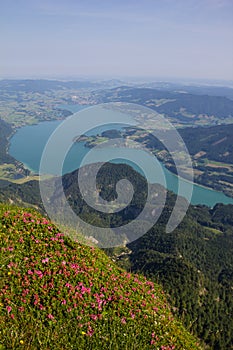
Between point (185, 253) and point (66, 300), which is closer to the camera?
point (66, 300)

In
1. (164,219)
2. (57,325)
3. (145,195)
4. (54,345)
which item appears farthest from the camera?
(145,195)

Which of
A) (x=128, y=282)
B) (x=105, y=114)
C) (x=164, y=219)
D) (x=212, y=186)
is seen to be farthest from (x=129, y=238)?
(x=212, y=186)

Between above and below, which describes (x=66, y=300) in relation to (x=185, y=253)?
above

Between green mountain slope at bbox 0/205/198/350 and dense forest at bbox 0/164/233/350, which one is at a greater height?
green mountain slope at bbox 0/205/198/350

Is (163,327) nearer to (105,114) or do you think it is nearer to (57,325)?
(57,325)

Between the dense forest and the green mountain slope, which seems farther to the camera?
the dense forest

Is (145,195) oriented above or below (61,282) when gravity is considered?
below

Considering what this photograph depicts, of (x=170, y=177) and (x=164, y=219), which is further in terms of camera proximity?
(x=170, y=177)

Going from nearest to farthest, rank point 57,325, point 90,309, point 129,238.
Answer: point 57,325
point 90,309
point 129,238
